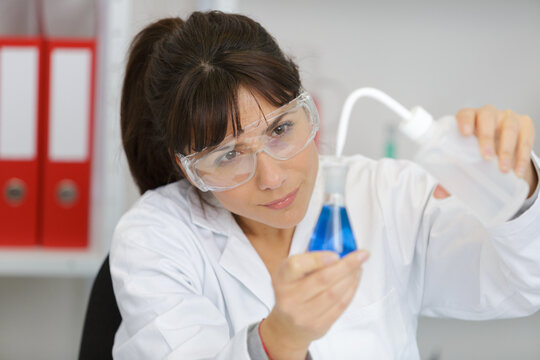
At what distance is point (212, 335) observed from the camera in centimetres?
97

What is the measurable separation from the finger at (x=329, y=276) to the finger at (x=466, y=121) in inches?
9.0

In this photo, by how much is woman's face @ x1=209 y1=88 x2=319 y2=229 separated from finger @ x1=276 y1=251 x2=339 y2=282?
1.01 feet

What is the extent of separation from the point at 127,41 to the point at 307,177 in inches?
30.0

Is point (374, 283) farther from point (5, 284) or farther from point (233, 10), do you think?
point (5, 284)

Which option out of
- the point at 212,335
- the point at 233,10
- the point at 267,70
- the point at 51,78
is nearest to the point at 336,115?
the point at 233,10

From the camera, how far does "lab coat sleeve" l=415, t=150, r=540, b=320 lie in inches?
41.5

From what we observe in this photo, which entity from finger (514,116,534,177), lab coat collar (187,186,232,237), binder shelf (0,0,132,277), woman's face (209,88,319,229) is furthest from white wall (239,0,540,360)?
finger (514,116,534,177)

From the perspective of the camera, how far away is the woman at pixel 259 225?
37.3 inches

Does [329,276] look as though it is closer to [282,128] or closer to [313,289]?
[313,289]

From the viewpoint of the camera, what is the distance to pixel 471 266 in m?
1.21

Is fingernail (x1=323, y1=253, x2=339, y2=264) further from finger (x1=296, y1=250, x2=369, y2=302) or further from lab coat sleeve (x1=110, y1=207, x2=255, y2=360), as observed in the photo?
lab coat sleeve (x1=110, y1=207, x2=255, y2=360)

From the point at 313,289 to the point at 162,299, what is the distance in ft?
1.19

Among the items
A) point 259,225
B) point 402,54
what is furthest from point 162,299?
point 402,54

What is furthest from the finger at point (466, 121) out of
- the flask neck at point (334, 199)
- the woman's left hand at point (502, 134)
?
the flask neck at point (334, 199)
